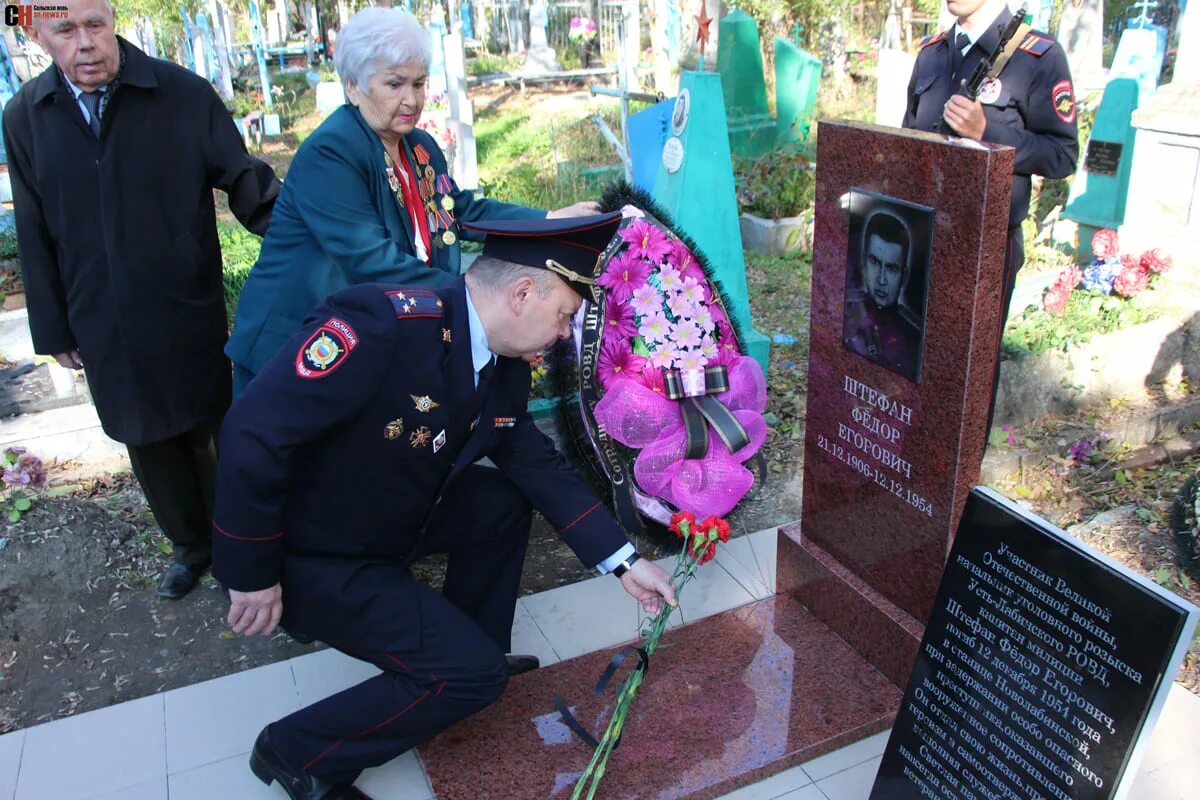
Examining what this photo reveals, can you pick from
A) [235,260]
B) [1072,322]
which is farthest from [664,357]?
[235,260]

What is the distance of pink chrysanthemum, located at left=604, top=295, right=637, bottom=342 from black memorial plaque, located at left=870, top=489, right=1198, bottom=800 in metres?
1.60

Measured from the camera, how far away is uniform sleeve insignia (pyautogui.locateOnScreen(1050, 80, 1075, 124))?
11.4ft

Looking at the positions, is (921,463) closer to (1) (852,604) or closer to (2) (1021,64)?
(1) (852,604)

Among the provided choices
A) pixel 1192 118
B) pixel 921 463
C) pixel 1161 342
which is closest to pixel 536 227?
pixel 921 463

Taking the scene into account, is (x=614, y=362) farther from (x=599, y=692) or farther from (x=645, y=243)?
(x=599, y=692)

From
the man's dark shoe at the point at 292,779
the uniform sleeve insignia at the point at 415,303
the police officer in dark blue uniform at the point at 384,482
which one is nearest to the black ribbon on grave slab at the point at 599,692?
the police officer in dark blue uniform at the point at 384,482

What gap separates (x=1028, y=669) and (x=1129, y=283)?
11.9ft

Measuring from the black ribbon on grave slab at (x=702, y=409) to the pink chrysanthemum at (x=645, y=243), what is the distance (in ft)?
1.40

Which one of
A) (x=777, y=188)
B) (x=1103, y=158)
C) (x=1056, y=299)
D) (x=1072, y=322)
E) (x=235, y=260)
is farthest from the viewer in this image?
(x=777, y=188)

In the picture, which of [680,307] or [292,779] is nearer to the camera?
[292,779]

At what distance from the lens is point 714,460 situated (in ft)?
11.5

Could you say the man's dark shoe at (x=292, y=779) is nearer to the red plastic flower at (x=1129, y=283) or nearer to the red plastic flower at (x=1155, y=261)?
the red plastic flower at (x=1129, y=283)

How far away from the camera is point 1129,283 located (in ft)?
16.3

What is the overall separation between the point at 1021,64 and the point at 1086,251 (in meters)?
3.97
